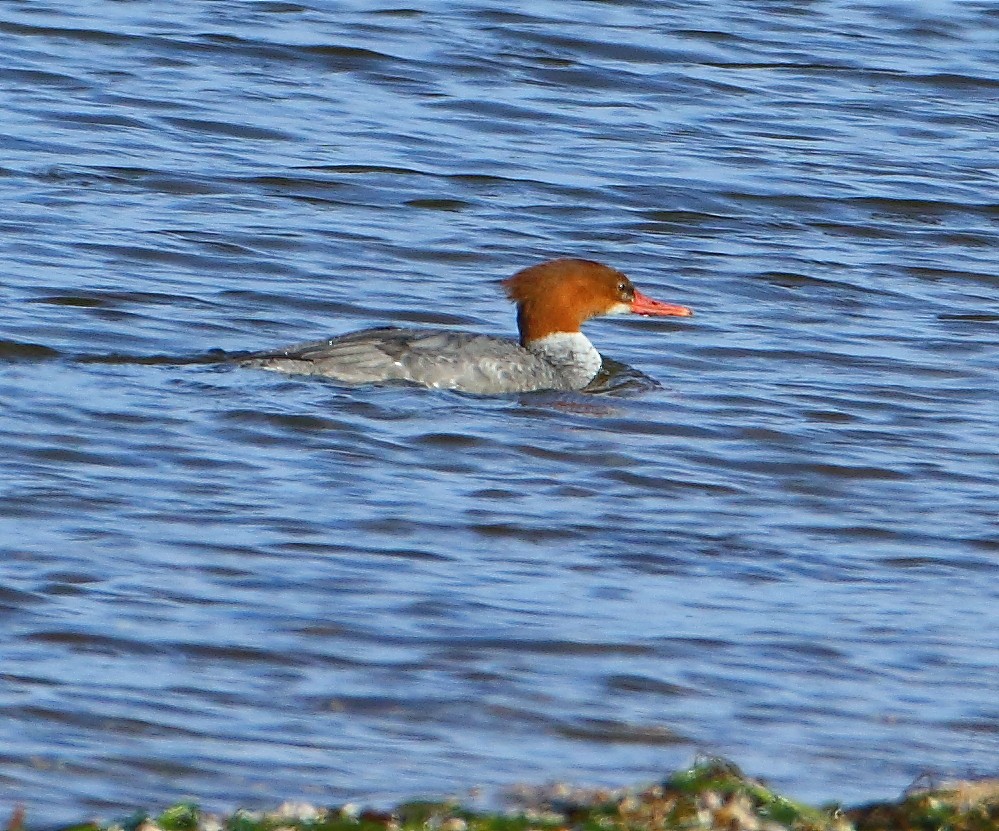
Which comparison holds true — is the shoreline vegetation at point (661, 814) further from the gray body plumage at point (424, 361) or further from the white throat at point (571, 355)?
the white throat at point (571, 355)

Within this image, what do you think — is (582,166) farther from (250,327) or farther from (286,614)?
(286,614)

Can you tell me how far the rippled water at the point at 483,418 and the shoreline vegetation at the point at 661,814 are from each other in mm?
332

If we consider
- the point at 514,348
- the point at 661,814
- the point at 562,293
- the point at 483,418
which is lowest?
the point at 483,418

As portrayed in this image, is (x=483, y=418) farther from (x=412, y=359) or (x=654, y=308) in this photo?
(x=654, y=308)

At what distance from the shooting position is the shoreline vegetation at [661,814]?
4.70 metres

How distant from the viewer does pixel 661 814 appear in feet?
15.7

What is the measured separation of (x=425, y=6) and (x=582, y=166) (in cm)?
428

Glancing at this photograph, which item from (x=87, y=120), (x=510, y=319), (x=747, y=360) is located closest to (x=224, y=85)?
(x=87, y=120)

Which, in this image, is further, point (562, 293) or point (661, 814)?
point (562, 293)

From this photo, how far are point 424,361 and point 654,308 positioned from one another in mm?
1365

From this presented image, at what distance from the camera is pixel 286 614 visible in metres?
6.38

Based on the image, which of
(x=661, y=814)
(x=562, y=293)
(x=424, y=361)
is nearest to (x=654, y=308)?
(x=562, y=293)

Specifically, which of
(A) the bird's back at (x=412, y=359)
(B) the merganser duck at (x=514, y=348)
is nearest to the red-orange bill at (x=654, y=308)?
(B) the merganser duck at (x=514, y=348)

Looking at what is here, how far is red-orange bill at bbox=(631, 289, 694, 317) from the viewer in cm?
1031
